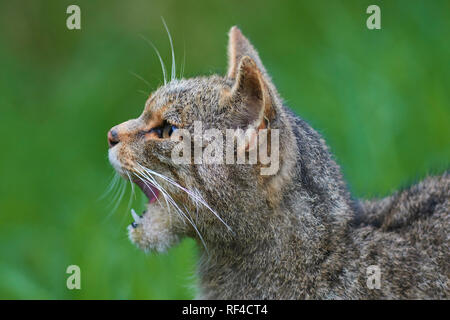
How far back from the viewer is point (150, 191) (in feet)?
15.4

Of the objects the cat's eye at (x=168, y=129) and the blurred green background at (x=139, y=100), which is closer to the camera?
the cat's eye at (x=168, y=129)

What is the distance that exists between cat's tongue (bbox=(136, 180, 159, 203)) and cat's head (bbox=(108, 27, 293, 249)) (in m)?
0.02

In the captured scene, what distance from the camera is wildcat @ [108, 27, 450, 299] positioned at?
429 centimetres

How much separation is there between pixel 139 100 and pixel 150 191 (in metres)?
5.00

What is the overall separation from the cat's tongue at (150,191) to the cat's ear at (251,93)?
0.70 meters

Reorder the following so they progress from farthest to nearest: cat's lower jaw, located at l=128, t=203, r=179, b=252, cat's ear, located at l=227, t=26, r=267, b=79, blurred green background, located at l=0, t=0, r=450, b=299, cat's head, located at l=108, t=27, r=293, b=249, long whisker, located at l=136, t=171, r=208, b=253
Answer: blurred green background, located at l=0, t=0, r=450, b=299, cat's ear, located at l=227, t=26, r=267, b=79, cat's lower jaw, located at l=128, t=203, r=179, b=252, long whisker, located at l=136, t=171, r=208, b=253, cat's head, located at l=108, t=27, r=293, b=249

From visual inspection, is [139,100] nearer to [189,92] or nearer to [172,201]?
[189,92]

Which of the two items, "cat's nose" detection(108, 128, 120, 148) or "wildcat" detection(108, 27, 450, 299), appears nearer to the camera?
"wildcat" detection(108, 27, 450, 299)

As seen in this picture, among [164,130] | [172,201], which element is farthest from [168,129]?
[172,201]

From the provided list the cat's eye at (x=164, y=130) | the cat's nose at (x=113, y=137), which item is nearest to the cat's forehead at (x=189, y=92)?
the cat's eye at (x=164, y=130)

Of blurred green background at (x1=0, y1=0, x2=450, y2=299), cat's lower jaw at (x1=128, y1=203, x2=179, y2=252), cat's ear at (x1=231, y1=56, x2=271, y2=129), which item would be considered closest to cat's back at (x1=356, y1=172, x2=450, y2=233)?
blurred green background at (x1=0, y1=0, x2=450, y2=299)

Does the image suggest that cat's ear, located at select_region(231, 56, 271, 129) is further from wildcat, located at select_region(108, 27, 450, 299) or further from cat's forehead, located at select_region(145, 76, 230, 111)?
cat's forehead, located at select_region(145, 76, 230, 111)

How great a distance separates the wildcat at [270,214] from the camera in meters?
4.29

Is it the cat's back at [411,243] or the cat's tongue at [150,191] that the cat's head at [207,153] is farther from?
the cat's back at [411,243]
